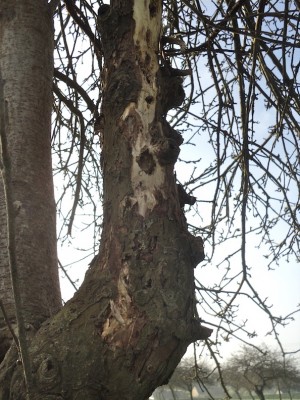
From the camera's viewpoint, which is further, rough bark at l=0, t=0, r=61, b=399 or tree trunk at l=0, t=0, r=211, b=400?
rough bark at l=0, t=0, r=61, b=399

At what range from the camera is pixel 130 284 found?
1.33 m

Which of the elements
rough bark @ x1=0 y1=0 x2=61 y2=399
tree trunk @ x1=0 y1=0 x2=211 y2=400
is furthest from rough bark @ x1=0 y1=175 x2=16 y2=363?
tree trunk @ x1=0 y1=0 x2=211 y2=400

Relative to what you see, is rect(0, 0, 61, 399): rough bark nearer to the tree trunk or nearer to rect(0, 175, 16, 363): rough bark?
rect(0, 175, 16, 363): rough bark

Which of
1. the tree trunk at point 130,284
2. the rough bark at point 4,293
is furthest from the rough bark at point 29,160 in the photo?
the tree trunk at point 130,284

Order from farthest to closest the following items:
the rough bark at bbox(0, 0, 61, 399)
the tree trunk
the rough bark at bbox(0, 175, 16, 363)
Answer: the rough bark at bbox(0, 0, 61, 399) → the rough bark at bbox(0, 175, 16, 363) → the tree trunk

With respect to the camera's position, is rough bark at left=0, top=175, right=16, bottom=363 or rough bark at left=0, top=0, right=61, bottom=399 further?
rough bark at left=0, top=0, right=61, bottom=399

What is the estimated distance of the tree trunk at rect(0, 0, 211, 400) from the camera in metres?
1.24

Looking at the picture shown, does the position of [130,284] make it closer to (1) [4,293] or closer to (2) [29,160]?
(1) [4,293]

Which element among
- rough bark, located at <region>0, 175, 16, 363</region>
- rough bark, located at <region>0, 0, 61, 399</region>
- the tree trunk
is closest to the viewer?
the tree trunk

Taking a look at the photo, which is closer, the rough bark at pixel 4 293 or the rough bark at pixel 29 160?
the rough bark at pixel 4 293

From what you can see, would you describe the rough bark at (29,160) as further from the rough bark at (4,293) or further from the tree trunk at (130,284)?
the tree trunk at (130,284)

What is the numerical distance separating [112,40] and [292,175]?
6.57 feet

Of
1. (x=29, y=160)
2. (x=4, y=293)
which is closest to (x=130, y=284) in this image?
(x=4, y=293)

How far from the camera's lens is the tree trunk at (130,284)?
1.24 meters
